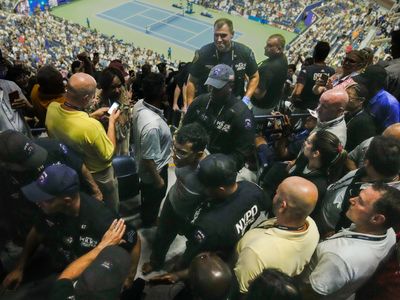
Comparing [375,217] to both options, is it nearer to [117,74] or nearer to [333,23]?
[117,74]

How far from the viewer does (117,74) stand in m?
4.90

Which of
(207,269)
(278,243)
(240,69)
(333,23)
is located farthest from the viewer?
(333,23)

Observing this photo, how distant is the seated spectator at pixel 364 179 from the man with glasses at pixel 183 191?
1410 millimetres

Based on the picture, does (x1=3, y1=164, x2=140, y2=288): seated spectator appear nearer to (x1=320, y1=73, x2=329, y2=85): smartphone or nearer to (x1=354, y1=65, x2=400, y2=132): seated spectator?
(x1=354, y1=65, x2=400, y2=132): seated spectator

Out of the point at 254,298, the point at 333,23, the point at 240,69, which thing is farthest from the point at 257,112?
the point at 333,23

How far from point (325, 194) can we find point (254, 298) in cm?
196

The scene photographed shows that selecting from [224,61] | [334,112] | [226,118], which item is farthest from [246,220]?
[224,61]

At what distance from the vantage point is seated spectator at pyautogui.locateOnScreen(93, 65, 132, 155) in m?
4.85

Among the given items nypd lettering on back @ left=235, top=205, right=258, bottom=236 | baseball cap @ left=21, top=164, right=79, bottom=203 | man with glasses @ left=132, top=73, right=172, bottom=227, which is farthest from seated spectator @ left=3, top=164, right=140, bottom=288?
man with glasses @ left=132, top=73, right=172, bottom=227

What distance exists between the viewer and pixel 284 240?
9.62ft

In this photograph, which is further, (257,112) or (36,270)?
(257,112)

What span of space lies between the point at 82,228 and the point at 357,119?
377 centimetres

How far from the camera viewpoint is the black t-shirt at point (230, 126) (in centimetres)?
458

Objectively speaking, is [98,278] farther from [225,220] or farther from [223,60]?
[223,60]
